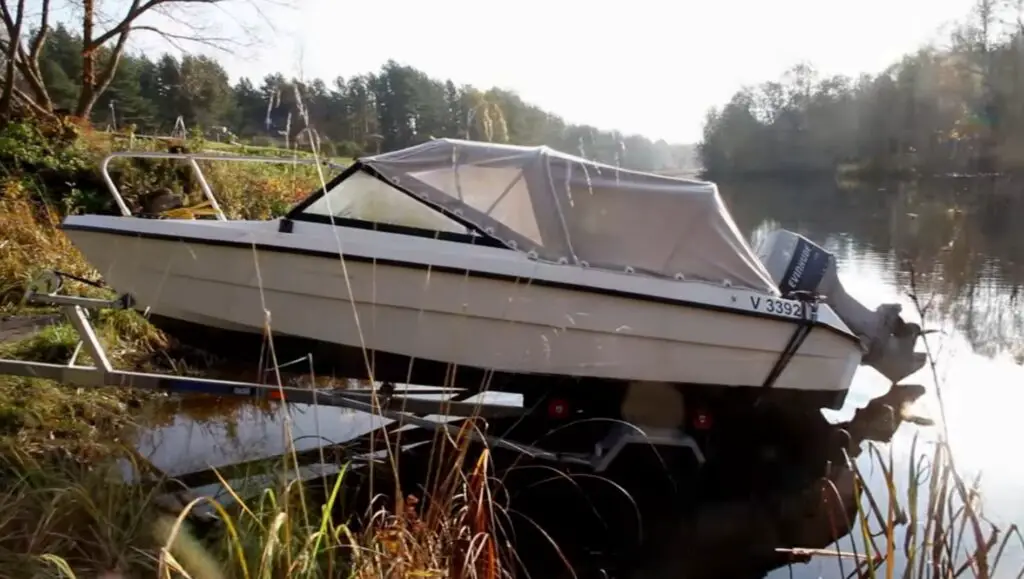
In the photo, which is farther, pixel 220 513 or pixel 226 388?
pixel 226 388

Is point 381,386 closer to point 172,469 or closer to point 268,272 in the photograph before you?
point 268,272

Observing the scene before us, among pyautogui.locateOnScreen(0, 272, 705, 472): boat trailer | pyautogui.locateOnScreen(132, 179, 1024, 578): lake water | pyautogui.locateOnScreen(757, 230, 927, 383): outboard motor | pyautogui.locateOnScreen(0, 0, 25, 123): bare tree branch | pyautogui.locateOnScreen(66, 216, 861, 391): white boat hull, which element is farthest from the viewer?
pyautogui.locateOnScreen(0, 0, 25, 123): bare tree branch

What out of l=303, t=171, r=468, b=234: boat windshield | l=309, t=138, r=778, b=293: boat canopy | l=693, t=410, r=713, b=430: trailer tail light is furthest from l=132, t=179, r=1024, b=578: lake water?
l=303, t=171, r=468, b=234: boat windshield

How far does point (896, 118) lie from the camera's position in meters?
38.2

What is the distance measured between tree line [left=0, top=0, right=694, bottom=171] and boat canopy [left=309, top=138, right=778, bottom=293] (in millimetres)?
164

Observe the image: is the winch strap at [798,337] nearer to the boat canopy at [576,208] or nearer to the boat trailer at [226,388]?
the boat canopy at [576,208]

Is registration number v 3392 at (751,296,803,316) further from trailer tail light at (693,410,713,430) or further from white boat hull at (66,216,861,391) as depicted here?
trailer tail light at (693,410,713,430)

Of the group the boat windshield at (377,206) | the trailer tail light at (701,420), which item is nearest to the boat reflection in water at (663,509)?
the trailer tail light at (701,420)

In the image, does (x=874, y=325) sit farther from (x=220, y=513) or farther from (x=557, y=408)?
(x=220, y=513)

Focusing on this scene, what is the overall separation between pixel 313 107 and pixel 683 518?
2.80 metres

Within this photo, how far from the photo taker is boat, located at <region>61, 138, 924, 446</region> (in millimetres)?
4129

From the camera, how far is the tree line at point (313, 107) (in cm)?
412

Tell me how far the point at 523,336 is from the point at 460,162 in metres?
1.03

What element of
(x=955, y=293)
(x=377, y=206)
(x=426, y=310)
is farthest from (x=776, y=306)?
(x=955, y=293)
